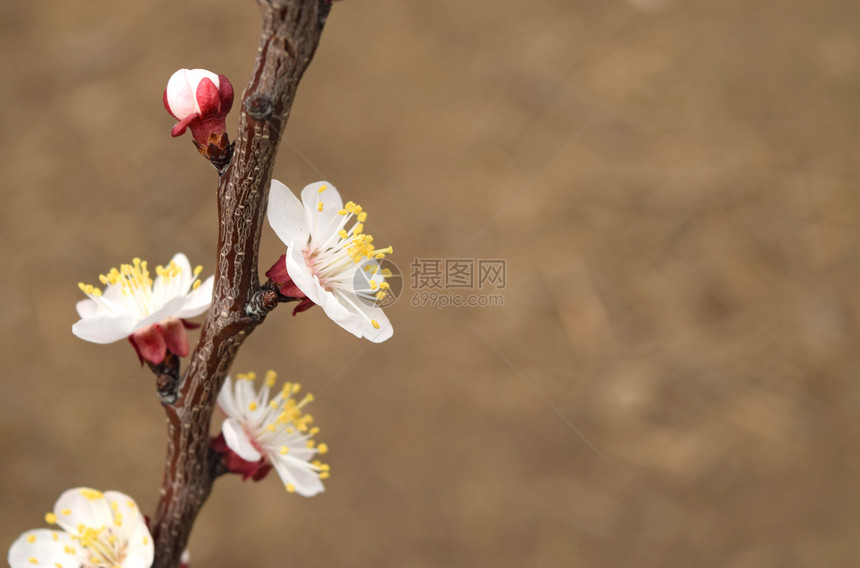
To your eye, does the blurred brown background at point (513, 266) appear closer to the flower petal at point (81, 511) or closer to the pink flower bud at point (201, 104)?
the flower petal at point (81, 511)

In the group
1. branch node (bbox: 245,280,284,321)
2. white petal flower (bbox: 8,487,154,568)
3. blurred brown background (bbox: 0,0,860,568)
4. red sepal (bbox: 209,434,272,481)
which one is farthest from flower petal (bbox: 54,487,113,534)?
blurred brown background (bbox: 0,0,860,568)

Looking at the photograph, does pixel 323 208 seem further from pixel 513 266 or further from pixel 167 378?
pixel 513 266

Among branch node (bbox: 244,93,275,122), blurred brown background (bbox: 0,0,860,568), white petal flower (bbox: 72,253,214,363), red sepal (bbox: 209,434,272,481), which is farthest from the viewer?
blurred brown background (bbox: 0,0,860,568)

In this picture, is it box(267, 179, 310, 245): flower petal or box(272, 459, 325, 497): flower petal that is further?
box(272, 459, 325, 497): flower petal

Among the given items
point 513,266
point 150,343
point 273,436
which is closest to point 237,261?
point 150,343

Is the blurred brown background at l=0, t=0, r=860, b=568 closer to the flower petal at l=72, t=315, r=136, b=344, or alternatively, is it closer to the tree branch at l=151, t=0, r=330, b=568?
the tree branch at l=151, t=0, r=330, b=568
